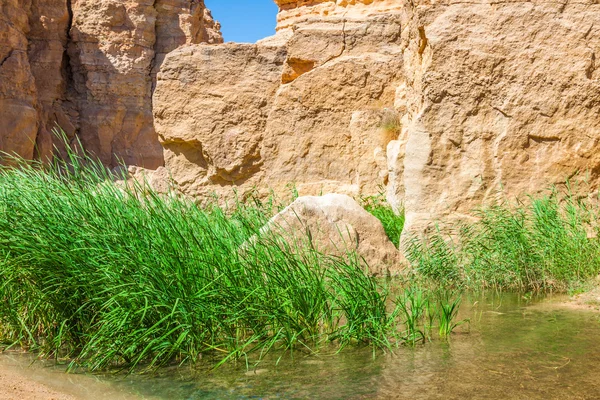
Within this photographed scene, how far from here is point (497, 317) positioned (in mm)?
4402

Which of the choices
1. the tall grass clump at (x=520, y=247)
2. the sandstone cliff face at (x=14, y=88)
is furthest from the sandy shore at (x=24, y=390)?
the sandstone cliff face at (x=14, y=88)

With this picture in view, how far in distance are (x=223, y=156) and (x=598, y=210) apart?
4.27m

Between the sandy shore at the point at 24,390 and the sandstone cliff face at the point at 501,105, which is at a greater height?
the sandstone cliff face at the point at 501,105

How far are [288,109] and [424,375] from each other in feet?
17.7

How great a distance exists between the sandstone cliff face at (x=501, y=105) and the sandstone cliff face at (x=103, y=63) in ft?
63.7

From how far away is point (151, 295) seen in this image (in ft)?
11.9

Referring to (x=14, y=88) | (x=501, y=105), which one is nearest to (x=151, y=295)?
(x=501, y=105)

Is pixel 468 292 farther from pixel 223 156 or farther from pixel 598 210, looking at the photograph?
pixel 223 156

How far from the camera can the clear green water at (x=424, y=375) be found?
122 inches

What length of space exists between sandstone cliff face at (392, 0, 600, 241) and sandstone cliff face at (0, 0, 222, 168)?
19406 millimetres

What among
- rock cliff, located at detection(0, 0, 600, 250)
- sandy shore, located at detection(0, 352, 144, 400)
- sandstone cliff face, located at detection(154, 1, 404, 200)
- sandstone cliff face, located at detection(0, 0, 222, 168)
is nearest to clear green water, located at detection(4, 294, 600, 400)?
sandy shore, located at detection(0, 352, 144, 400)

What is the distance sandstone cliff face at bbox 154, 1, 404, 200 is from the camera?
8.12 metres

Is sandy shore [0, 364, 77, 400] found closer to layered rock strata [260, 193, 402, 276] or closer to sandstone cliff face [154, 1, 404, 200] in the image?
layered rock strata [260, 193, 402, 276]

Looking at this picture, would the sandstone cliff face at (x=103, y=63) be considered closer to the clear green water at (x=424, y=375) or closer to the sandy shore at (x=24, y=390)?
the sandy shore at (x=24, y=390)
